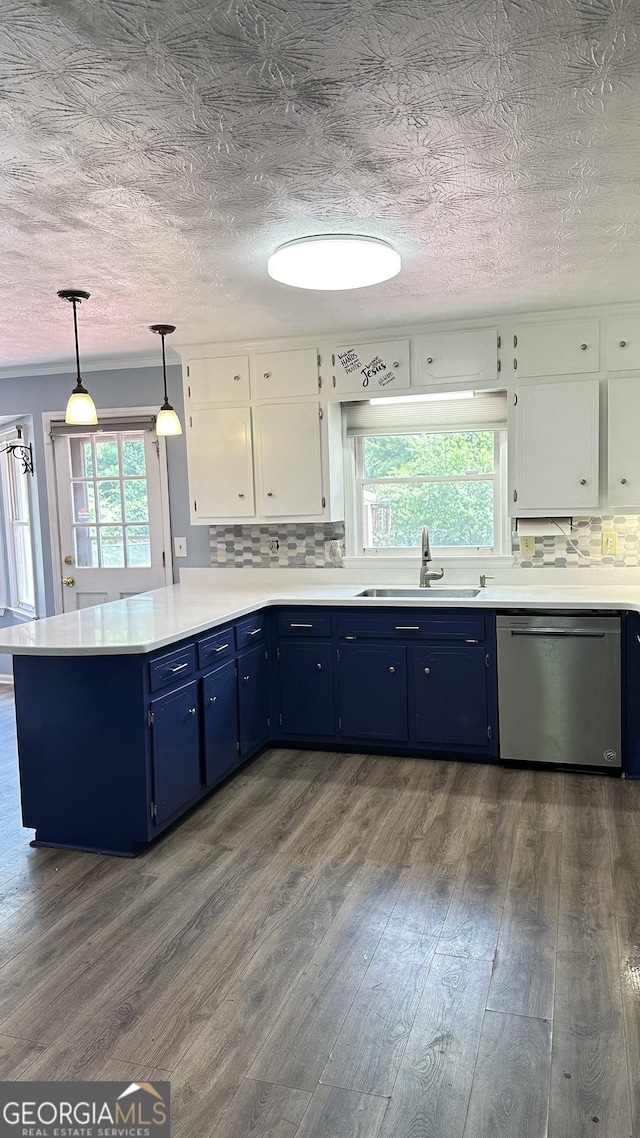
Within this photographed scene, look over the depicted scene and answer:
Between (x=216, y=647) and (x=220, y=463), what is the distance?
1.40 metres

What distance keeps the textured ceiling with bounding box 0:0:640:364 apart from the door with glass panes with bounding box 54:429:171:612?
1.92 metres

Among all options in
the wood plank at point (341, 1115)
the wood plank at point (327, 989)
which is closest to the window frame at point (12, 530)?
the wood plank at point (327, 989)

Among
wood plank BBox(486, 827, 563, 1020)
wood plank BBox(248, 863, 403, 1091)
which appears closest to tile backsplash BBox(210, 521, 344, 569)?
wood plank BBox(486, 827, 563, 1020)

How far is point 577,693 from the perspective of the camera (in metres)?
3.87

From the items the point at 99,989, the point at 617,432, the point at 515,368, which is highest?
the point at 515,368

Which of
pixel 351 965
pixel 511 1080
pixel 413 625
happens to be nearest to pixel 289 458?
pixel 413 625

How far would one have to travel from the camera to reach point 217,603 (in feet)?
13.4

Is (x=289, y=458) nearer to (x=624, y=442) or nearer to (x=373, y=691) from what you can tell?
(x=373, y=691)

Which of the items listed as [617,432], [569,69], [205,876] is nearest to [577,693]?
[617,432]

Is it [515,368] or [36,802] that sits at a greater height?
[515,368]

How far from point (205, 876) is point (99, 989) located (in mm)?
700

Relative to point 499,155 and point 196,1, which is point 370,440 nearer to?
point 499,155

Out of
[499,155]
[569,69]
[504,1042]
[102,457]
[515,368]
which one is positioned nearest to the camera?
[569,69]

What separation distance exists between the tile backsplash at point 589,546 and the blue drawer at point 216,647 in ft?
5.81
